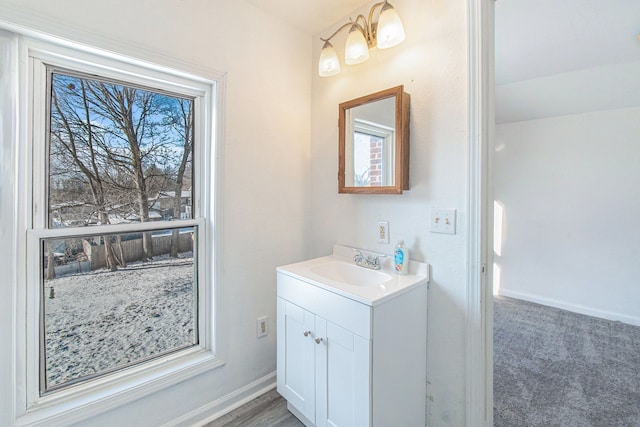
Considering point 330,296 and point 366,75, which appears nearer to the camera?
point 330,296

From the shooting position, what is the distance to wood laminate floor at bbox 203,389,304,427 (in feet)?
5.07

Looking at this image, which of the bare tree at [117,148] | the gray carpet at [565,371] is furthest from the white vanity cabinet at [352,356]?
the bare tree at [117,148]

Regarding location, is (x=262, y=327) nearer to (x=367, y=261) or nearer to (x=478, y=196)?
(x=367, y=261)

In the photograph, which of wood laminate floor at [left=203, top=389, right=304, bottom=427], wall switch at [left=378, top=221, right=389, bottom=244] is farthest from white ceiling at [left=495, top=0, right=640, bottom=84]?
wood laminate floor at [left=203, top=389, right=304, bottom=427]

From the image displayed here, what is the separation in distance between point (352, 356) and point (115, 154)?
1445mm

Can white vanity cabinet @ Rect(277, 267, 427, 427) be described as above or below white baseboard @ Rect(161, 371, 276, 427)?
above

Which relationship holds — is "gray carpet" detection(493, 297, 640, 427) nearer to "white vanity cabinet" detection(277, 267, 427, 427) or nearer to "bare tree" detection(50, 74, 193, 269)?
"white vanity cabinet" detection(277, 267, 427, 427)

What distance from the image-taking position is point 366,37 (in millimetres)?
1634

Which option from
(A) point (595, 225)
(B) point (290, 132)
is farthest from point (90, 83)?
(A) point (595, 225)

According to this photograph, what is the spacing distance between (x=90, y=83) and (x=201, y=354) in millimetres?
1485

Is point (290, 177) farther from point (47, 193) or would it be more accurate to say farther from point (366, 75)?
point (47, 193)

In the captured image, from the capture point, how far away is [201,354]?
1.61 m

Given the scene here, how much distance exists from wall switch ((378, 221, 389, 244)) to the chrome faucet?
0.11m

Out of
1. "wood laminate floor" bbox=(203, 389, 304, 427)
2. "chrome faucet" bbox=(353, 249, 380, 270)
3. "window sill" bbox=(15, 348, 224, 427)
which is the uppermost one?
"chrome faucet" bbox=(353, 249, 380, 270)
